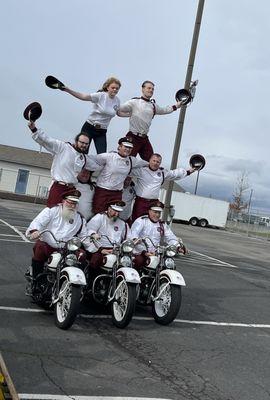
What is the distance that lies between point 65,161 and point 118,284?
6.47 ft

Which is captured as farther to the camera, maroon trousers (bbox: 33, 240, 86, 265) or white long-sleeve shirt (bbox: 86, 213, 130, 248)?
white long-sleeve shirt (bbox: 86, 213, 130, 248)

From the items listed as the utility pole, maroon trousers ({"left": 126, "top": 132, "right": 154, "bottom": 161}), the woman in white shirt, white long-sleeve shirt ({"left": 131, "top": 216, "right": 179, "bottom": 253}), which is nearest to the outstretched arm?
the woman in white shirt

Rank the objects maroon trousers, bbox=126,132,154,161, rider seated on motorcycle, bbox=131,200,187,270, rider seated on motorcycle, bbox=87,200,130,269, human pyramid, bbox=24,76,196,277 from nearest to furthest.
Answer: human pyramid, bbox=24,76,196,277 → rider seated on motorcycle, bbox=87,200,130,269 → rider seated on motorcycle, bbox=131,200,187,270 → maroon trousers, bbox=126,132,154,161

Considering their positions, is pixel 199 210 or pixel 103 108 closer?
pixel 103 108

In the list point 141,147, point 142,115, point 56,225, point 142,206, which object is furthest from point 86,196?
point 142,115

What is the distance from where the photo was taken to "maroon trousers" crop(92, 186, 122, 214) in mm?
8094

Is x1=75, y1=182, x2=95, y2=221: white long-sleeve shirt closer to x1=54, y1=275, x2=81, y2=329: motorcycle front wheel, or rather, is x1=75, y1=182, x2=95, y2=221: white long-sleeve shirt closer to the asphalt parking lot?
the asphalt parking lot

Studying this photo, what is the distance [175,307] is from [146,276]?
0.74 m

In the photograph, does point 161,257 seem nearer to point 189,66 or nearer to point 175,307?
point 175,307

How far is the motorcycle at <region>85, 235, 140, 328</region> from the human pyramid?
0.18 metres

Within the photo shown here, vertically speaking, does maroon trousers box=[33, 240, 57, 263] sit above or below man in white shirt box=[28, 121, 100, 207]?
below

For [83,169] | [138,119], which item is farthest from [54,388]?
[138,119]

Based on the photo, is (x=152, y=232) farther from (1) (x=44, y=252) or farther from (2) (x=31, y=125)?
(2) (x=31, y=125)

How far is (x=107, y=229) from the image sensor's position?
7.82 metres
